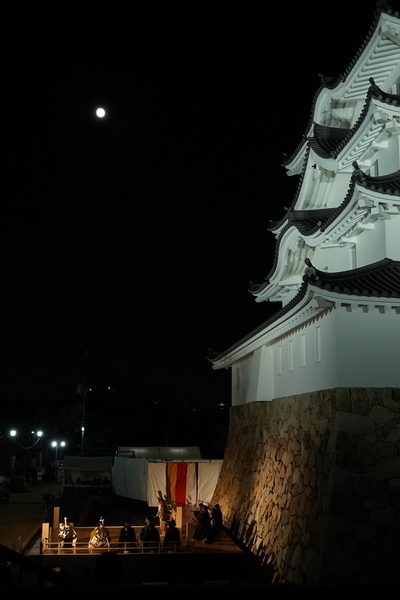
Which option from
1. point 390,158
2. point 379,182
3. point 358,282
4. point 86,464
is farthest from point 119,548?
point 86,464

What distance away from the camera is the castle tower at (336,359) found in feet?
39.1

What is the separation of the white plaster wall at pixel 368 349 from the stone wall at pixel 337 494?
266mm

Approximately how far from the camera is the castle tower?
469 inches

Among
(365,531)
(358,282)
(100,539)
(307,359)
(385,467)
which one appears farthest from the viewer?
(100,539)

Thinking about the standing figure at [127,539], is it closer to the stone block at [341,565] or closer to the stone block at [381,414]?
the stone block at [341,565]

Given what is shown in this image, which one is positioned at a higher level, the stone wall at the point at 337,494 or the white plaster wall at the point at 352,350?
the white plaster wall at the point at 352,350

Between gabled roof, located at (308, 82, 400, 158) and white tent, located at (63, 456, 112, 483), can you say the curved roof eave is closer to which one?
gabled roof, located at (308, 82, 400, 158)

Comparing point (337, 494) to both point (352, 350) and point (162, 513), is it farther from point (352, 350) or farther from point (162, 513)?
point (162, 513)

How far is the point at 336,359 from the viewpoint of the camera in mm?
12672


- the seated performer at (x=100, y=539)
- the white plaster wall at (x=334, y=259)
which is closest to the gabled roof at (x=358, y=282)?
the white plaster wall at (x=334, y=259)

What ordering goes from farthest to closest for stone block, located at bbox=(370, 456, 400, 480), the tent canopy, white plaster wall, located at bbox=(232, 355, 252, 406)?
the tent canopy → white plaster wall, located at bbox=(232, 355, 252, 406) → stone block, located at bbox=(370, 456, 400, 480)

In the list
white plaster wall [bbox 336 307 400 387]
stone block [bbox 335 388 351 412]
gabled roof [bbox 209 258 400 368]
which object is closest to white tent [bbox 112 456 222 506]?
gabled roof [bbox 209 258 400 368]

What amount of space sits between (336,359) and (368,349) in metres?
0.72

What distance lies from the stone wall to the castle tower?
0.03 m
